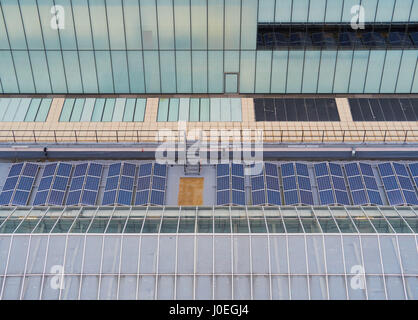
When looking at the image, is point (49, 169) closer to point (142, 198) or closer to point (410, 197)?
point (142, 198)

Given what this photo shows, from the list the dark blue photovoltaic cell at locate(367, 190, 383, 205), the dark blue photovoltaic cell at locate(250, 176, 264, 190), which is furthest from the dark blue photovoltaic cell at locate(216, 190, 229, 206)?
the dark blue photovoltaic cell at locate(367, 190, 383, 205)

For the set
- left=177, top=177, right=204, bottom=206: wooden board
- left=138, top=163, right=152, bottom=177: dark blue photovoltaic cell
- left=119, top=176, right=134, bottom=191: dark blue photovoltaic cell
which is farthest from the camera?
left=138, top=163, right=152, bottom=177: dark blue photovoltaic cell

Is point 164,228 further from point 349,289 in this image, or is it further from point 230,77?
point 230,77

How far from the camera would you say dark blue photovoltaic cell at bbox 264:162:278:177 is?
3531 cm

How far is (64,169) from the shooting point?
1399 inches

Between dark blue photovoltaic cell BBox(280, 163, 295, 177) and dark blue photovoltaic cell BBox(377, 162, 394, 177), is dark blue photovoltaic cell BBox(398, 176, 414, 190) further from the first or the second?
dark blue photovoltaic cell BBox(280, 163, 295, 177)

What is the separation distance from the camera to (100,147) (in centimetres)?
3647

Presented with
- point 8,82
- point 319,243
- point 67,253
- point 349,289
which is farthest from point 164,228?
point 8,82

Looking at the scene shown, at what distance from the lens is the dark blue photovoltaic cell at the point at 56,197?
33.5 meters

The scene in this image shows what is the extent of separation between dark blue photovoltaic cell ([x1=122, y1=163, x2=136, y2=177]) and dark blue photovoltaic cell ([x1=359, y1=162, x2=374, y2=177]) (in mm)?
Answer: 18162

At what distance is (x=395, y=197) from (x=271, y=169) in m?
9.52

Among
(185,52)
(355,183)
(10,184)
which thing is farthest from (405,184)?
(10,184)

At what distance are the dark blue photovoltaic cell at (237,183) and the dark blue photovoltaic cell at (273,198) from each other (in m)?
2.16

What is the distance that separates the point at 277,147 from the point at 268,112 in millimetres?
4529
